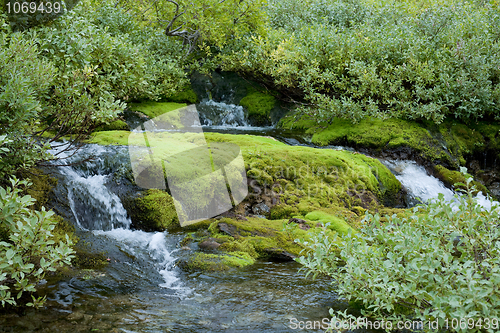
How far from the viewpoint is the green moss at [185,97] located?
54.3 feet

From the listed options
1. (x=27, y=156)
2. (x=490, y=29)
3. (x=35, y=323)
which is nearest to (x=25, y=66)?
(x=27, y=156)

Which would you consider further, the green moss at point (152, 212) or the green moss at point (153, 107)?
the green moss at point (153, 107)

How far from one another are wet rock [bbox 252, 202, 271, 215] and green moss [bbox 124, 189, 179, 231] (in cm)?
165

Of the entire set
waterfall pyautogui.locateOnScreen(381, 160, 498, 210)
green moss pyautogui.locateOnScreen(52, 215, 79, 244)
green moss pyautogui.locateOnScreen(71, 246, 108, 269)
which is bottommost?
waterfall pyautogui.locateOnScreen(381, 160, 498, 210)

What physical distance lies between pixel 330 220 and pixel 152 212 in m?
3.40

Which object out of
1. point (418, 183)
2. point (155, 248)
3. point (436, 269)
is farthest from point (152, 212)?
point (418, 183)

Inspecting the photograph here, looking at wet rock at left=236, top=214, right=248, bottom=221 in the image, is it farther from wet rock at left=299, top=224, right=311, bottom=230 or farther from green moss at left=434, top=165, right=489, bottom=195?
green moss at left=434, top=165, right=489, bottom=195

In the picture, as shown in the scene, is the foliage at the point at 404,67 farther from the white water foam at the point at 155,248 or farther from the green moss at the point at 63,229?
the green moss at the point at 63,229

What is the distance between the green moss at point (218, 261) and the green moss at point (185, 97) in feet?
39.6

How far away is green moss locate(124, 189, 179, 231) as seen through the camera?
652 centimetres

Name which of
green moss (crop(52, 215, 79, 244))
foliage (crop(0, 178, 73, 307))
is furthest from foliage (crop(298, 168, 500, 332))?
green moss (crop(52, 215, 79, 244))

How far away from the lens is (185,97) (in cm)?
1691

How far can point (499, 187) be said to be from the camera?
11.5 metres

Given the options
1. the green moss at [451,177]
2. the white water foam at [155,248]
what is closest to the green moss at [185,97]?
the white water foam at [155,248]
